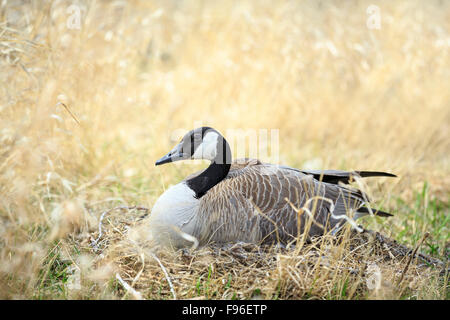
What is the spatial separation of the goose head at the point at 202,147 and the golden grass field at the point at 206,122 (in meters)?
0.41

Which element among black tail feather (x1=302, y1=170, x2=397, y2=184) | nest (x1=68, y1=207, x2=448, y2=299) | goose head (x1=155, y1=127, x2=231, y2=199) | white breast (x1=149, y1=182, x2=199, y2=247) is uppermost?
goose head (x1=155, y1=127, x2=231, y2=199)

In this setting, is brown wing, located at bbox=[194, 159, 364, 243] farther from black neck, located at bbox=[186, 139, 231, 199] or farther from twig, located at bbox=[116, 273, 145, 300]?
twig, located at bbox=[116, 273, 145, 300]

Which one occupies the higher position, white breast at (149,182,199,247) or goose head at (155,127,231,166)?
goose head at (155,127,231,166)

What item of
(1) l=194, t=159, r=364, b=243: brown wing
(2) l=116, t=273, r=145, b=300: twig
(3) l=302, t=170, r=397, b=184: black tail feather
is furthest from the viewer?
(3) l=302, t=170, r=397, b=184: black tail feather

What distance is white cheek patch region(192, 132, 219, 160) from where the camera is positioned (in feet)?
8.41

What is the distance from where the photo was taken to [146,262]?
233 centimetres

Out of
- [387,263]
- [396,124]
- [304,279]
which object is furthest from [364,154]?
[304,279]

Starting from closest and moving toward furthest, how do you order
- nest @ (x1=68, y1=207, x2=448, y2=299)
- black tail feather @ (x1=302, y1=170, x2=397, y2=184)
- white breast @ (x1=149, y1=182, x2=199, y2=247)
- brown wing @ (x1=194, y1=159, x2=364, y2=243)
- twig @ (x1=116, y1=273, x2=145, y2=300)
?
twig @ (x1=116, y1=273, x2=145, y2=300) → nest @ (x1=68, y1=207, x2=448, y2=299) → white breast @ (x1=149, y1=182, x2=199, y2=247) → brown wing @ (x1=194, y1=159, x2=364, y2=243) → black tail feather @ (x1=302, y1=170, x2=397, y2=184)

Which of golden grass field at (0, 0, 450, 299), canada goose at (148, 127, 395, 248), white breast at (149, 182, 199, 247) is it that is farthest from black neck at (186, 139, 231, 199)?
golden grass field at (0, 0, 450, 299)

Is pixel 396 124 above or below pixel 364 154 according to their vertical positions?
above

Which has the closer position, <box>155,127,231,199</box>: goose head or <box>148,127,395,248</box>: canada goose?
<box>148,127,395,248</box>: canada goose

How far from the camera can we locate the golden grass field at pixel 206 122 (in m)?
2.14
